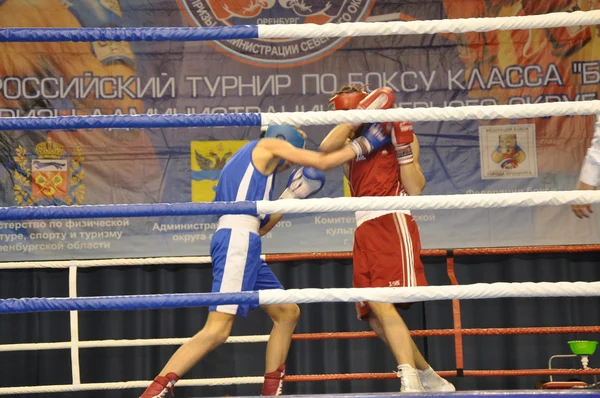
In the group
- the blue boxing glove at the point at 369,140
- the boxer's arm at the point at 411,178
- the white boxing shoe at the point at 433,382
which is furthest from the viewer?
the white boxing shoe at the point at 433,382

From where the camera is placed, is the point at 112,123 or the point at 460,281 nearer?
the point at 112,123

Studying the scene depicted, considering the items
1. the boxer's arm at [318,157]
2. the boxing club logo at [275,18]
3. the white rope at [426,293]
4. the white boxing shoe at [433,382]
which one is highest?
the boxing club logo at [275,18]

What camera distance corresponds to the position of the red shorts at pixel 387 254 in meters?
3.10

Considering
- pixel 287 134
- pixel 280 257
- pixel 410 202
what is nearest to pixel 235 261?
pixel 287 134

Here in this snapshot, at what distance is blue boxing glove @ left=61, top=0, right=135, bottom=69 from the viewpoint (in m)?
5.00

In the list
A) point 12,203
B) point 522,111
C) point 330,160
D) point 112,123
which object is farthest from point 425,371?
point 12,203

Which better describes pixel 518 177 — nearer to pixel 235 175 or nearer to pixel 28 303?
pixel 235 175

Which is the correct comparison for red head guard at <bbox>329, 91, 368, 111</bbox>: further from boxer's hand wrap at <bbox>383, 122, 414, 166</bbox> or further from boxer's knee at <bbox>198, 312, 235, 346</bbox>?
boxer's knee at <bbox>198, 312, 235, 346</bbox>

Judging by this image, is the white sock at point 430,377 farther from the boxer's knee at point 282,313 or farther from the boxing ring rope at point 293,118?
the boxing ring rope at point 293,118

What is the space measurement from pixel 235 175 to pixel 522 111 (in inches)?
49.7

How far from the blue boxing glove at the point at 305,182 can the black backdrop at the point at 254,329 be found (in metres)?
2.00

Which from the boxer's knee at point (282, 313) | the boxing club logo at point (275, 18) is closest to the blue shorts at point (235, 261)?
the boxer's knee at point (282, 313)

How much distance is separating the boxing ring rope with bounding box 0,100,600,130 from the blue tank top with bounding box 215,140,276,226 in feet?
2.87

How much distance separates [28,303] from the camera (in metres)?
2.10
